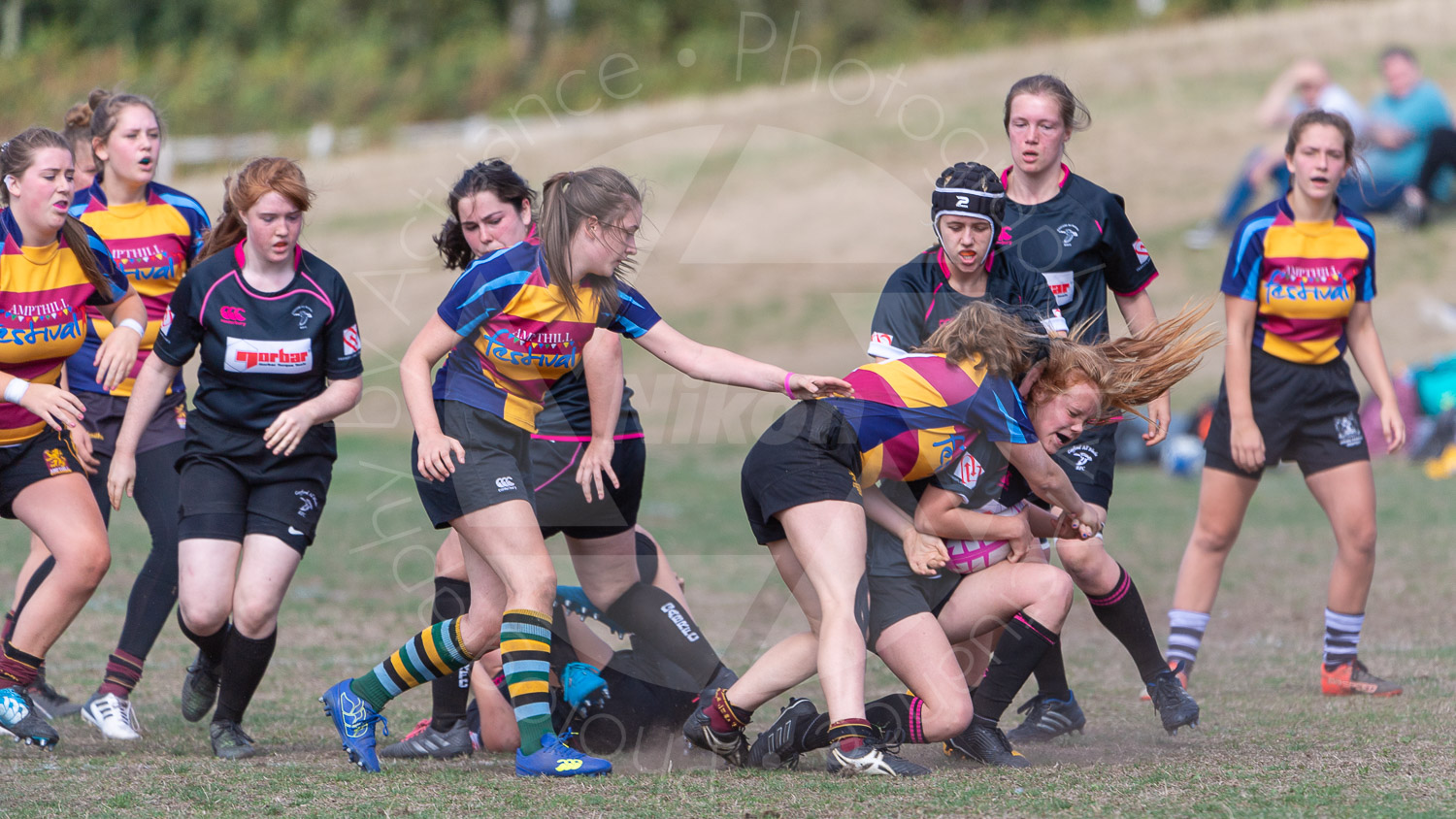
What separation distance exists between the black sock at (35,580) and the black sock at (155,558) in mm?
405

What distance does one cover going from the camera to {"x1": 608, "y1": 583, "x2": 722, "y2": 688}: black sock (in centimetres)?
475

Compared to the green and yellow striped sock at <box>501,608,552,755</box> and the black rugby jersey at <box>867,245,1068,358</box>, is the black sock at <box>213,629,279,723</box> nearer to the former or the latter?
the green and yellow striped sock at <box>501,608,552,755</box>

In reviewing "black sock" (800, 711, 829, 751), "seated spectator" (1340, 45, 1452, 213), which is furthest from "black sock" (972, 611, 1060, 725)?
"seated spectator" (1340, 45, 1452, 213)

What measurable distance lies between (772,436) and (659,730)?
1.15 metres

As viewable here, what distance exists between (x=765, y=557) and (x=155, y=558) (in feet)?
14.6

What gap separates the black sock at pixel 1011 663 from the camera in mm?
4105

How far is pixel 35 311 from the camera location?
4566 millimetres

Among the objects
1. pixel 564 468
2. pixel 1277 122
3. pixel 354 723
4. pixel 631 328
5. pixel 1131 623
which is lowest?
pixel 354 723

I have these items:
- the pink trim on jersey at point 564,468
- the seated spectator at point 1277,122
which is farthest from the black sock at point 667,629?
the seated spectator at point 1277,122

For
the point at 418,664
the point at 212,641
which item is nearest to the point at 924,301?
the point at 418,664

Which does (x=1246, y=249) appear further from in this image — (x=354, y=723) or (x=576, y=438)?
(x=354, y=723)

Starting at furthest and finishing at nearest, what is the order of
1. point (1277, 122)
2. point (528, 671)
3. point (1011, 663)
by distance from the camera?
point (1277, 122) → point (1011, 663) → point (528, 671)

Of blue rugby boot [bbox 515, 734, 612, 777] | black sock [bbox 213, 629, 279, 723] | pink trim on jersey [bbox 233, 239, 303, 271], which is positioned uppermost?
pink trim on jersey [bbox 233, 239, 303, 271]

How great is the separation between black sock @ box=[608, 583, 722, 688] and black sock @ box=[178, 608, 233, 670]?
1275mm
